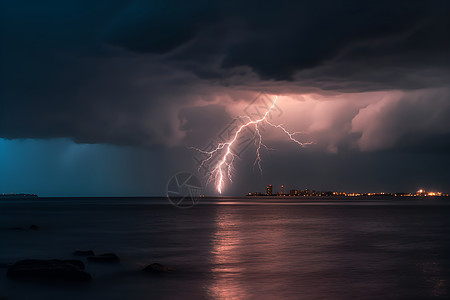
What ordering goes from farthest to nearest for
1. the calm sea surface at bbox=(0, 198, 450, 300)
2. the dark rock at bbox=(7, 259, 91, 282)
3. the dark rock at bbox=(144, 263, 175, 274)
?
the dark rock at bbox=(144, 263, 175, 274)
the dark rock at bbox=(7, 259, 91, 282)
the calm sea surface at bbox=(0, 198, 450, 300)

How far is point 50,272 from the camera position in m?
17.3

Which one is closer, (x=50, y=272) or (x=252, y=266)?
(x=50, y=272)

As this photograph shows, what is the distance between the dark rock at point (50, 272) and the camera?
56.5 feet

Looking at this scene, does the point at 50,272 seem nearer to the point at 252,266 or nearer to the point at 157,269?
the point at 157,269

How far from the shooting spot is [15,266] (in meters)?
18.2

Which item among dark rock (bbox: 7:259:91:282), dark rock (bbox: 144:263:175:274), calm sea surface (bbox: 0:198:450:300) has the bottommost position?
calm sea surface (bbox: 0:198:450:300)

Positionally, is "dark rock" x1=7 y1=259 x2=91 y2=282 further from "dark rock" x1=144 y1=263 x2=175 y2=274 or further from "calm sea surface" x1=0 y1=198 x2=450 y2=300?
"dark rock" x1=144 y1=263 x2=175 y2=274

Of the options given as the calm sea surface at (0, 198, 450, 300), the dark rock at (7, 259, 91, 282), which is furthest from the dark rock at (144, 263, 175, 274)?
the dark rock at (7, 259, 91, 282)

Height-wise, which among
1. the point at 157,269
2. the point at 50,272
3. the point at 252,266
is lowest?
the point at 252,266

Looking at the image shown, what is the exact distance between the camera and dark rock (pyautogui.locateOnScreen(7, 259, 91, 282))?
1723cm

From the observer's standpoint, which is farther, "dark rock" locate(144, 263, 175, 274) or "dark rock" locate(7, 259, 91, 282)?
"dark rock" locate(144, 263, 175, 274)

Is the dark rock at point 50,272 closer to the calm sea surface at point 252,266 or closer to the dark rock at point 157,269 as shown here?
the calm sea surface at point 252,266

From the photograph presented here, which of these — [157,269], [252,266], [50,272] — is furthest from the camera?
[252,266]

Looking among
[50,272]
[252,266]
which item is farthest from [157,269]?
[252,266]
